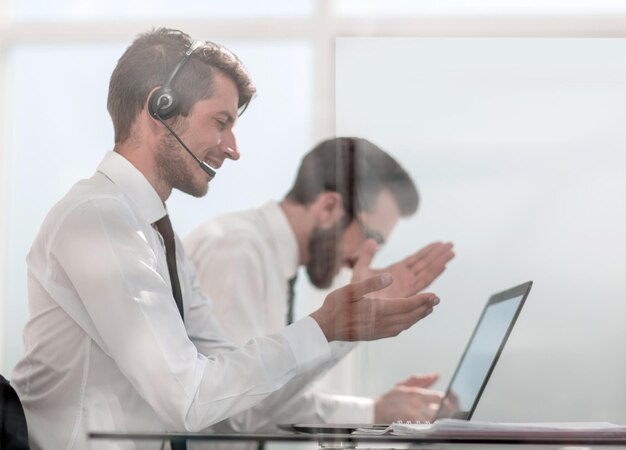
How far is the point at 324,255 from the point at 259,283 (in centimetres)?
17

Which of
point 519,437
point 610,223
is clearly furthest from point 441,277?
point 519,437

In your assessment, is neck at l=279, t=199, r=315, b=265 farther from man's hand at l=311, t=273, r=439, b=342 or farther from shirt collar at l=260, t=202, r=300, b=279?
man's hand at l=311, t=273, r=439, b=342

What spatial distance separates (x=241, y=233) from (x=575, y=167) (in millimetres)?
733

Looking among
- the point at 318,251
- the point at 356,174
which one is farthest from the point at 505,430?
the point at 318,251

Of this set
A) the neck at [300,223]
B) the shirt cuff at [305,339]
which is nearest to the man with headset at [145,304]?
the shirt cuff at [305,339]

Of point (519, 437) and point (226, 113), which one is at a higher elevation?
point (226, 113)

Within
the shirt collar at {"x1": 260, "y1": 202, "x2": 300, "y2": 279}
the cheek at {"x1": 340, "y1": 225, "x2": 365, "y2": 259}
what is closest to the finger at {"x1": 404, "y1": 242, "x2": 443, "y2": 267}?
the cheek at {"x1": 340, "y1": 225, "x2": 365, "y2": 259}

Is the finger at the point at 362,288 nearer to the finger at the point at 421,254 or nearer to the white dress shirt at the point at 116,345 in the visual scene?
the white dress shirt at the point at 116,345

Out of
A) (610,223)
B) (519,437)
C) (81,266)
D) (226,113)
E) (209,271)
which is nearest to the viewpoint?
(519,437)

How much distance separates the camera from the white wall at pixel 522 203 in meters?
1.78

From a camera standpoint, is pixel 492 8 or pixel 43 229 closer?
pixel 43 229

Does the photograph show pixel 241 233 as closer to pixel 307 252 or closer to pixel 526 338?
pixel 307 252

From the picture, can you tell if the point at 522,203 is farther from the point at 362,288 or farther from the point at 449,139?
the point at 362,288

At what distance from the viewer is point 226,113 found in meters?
1.66
